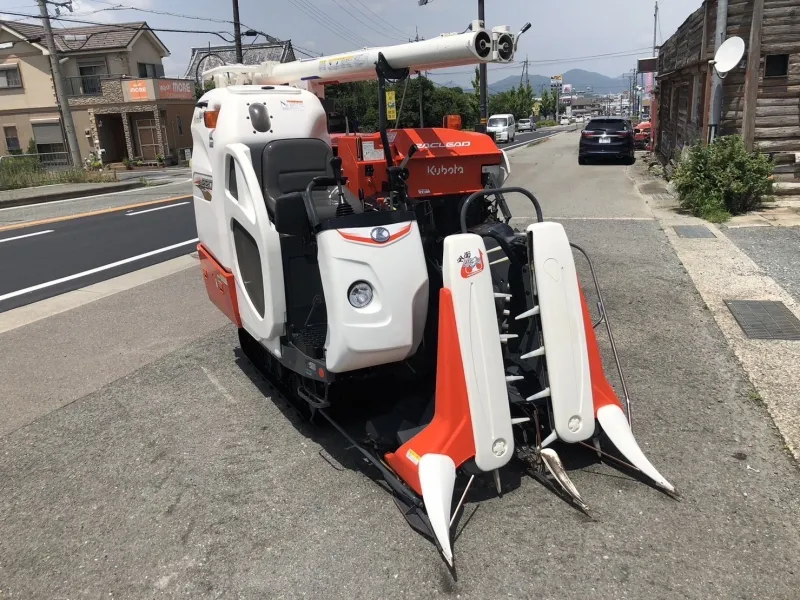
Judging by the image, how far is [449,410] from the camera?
3367 millimetres

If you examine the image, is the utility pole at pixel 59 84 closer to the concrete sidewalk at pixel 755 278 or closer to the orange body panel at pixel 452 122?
the concrete sidewalk at pixel 755 278

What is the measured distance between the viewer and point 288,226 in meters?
3.73

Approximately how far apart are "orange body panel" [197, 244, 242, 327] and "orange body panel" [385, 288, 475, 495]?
6.12 ft

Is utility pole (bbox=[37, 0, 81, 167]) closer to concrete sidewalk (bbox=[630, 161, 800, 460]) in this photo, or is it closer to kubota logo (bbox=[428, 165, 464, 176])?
concrete sidewalk (bbox=[630, 161, 800, 460])

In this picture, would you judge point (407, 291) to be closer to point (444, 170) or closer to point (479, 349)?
point (479, 349)

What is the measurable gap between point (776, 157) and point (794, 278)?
693cm

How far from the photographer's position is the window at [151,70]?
135 ft

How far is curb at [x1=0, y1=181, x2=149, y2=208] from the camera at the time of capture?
19.1 m

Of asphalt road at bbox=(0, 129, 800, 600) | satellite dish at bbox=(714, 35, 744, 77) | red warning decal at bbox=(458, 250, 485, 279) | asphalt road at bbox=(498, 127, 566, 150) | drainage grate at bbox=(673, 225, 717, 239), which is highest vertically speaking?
satellite dish at bbox=(714, 35, 744, 77)

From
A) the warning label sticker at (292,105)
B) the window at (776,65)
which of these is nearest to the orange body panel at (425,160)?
the warning label sticker at (292,105)

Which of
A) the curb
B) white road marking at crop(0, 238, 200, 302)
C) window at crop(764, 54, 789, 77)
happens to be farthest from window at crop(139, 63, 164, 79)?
window at crop(764, 54, 789, 77)

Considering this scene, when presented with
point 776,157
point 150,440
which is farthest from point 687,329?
point 776,157

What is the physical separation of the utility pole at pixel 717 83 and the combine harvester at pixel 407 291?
9738 millimetres

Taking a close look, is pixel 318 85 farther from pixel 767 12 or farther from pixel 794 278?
pixel 767 12
